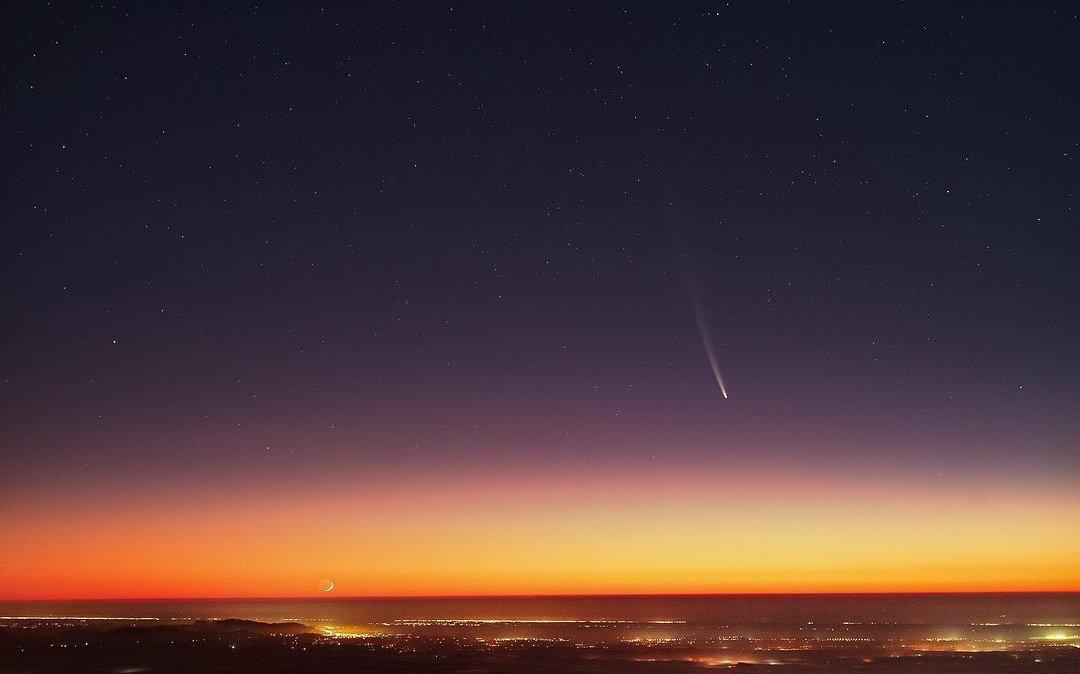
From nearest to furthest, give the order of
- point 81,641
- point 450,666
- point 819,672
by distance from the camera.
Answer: point 819,672 < point 450,666 < point 81,641

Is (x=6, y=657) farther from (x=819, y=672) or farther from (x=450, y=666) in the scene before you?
(x=819, y=672)

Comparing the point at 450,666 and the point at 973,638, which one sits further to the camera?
the point at 973,638

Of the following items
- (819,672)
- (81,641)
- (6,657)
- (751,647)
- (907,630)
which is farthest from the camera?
(907,630)

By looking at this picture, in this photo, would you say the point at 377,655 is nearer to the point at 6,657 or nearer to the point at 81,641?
the point at 6,657

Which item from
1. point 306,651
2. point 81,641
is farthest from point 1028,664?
point 81,641

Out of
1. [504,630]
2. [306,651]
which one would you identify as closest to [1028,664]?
[306,651]

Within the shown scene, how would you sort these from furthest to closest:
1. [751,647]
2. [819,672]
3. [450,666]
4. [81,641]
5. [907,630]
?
[907,630]
[81,641]
[751,647]
[450,666]
[819,672]
